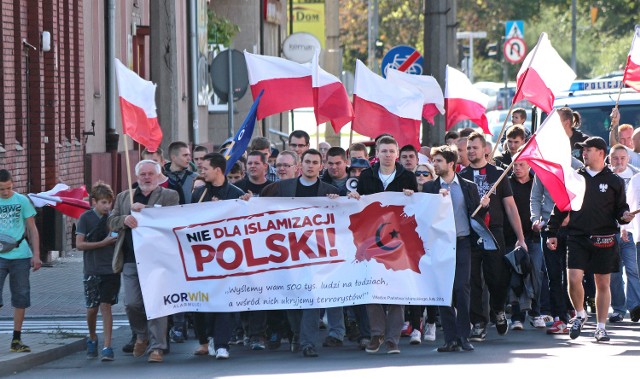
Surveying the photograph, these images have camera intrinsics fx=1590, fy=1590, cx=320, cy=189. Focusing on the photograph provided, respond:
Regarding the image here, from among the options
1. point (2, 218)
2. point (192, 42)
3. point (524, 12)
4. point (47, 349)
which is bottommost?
point (47, 349)

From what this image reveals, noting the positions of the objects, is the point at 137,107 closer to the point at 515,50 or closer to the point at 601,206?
the point at 601,206

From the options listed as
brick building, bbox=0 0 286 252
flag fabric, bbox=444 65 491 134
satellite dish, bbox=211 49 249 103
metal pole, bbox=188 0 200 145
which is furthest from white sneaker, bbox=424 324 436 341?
metal pole, bbox=188 0 200 145

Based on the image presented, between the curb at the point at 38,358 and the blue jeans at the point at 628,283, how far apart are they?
5.37m

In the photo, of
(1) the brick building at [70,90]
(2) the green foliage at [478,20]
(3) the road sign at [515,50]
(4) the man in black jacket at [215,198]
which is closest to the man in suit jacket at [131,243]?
(4) the man in black jacket at [215,198]

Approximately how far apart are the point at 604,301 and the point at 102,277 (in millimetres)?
4478

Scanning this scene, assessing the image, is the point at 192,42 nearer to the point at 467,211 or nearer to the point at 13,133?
the point at 13,133

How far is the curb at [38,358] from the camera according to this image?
12983 mm

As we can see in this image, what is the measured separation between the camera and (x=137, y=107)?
14.5 metres

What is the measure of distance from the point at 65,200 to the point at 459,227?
362 cm

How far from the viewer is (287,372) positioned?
1227 cm

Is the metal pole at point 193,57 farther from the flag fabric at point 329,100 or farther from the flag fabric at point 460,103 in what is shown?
the flag fabric at point 329,100

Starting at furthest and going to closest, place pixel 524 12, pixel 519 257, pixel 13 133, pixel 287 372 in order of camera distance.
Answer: pixel 524 12, pixel 13 133, pixel 519 257, pixel 287 372

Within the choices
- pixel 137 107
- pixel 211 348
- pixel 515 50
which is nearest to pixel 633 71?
pixel 137 107

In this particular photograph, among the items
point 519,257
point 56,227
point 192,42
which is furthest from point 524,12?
point 519,257
